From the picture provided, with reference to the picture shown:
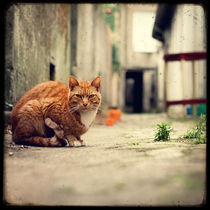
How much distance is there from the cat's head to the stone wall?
2.73ft

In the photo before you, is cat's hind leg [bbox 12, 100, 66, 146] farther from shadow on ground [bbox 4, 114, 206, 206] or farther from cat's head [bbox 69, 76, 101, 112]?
shadow on ground [bbox 4, 114, 206, 206]

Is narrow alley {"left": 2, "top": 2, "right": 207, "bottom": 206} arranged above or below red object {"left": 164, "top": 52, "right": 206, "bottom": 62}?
below

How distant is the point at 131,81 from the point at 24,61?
15.7m

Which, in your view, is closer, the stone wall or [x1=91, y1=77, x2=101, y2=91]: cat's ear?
[x1=91, y1=77, x2=101, y2=91]: cat's ear

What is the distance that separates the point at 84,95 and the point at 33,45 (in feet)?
4.88

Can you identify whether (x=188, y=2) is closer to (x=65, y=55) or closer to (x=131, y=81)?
(x=65, y=55)

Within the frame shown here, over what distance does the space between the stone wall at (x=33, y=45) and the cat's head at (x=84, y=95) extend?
0.83 meters

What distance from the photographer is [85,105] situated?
6.95 feet

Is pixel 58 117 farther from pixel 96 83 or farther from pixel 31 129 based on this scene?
pixel 96 83

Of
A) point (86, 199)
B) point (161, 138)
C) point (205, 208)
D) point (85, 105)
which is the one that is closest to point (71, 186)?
point (86, 199)

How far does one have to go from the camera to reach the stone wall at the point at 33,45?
254 cm

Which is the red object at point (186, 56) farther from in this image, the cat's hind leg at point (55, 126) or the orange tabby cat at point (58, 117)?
the cat's hind leg at point (55, 126)

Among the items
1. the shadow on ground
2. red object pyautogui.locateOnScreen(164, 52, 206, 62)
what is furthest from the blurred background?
the shadow on ground

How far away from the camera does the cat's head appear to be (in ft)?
7.01
